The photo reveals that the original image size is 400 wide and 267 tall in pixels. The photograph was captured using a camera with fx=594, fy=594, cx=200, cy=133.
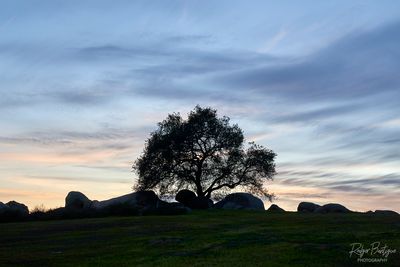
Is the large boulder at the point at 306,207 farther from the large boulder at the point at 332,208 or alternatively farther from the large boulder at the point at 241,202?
the large boulder at the point at 241,202

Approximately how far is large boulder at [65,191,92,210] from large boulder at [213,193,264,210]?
559 inches

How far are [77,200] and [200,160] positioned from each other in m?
14.7

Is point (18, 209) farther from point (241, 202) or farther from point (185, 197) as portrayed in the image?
point (241, 202)

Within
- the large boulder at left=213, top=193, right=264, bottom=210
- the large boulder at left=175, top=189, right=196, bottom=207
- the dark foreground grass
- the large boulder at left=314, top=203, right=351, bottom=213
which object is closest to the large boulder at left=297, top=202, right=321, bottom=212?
the large boulder at left=314, top=203, right=351, bottom=213

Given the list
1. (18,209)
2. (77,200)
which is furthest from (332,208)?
(18,209)

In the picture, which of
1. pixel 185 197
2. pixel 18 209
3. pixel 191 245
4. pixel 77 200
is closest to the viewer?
pixel 191 245

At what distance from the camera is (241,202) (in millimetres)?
65938

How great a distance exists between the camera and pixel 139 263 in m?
21.9

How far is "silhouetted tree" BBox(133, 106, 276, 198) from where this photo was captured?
224 feet

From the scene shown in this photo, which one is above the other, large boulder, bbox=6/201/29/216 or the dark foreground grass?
large boulder, bbox=6/201/29/216

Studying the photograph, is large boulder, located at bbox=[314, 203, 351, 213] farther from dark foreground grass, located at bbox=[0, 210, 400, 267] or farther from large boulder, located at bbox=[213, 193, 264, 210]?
dark foreground grass, located at bbox=[0, 210, 400, 267]

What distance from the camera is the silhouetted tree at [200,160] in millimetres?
68250

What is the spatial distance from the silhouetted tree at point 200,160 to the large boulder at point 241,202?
2.50 meters

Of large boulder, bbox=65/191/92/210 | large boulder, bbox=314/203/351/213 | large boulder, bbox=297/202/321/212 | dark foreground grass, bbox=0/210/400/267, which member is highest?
large boulder, bbox=65/191/92/210
